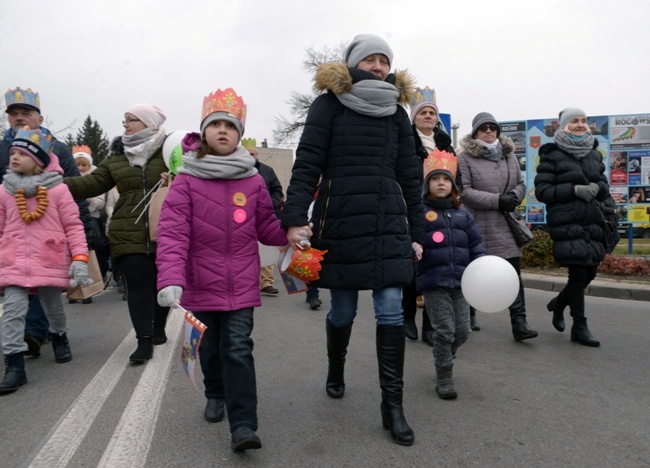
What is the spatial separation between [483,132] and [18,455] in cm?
436

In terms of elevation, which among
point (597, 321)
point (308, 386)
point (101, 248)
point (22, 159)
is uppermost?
point (22, 159)

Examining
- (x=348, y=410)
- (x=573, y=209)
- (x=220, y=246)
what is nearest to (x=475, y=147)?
(x=573, y=209)

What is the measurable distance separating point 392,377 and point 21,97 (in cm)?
407

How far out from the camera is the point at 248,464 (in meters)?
2.55

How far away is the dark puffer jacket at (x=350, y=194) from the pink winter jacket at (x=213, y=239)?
26 cm

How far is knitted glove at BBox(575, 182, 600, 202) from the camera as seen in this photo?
4766 millimetres

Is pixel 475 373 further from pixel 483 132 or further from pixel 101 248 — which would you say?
pixel 101 248

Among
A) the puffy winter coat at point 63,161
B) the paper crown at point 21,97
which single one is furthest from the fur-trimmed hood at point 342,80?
the paper crown at point 21,97

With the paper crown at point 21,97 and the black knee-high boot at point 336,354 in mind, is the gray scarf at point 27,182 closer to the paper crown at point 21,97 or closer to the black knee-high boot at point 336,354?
the paper crown at point 21,97

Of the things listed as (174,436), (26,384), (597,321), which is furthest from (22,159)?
(597,321)

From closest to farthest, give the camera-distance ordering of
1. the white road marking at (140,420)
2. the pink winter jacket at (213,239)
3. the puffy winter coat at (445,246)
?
the white road marking at (140,420) < the pink winter jacket at (213,239) < the puffy winter coat at (445,246)

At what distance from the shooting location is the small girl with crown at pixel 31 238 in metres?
3.86

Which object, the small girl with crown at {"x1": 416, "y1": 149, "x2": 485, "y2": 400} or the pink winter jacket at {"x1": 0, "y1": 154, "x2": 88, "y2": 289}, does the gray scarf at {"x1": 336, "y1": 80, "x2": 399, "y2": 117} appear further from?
the pink winter jacket at {"x1": 0, "y1": 154, "x2": 88, "y2": 289}

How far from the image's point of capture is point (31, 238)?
13.1ft
